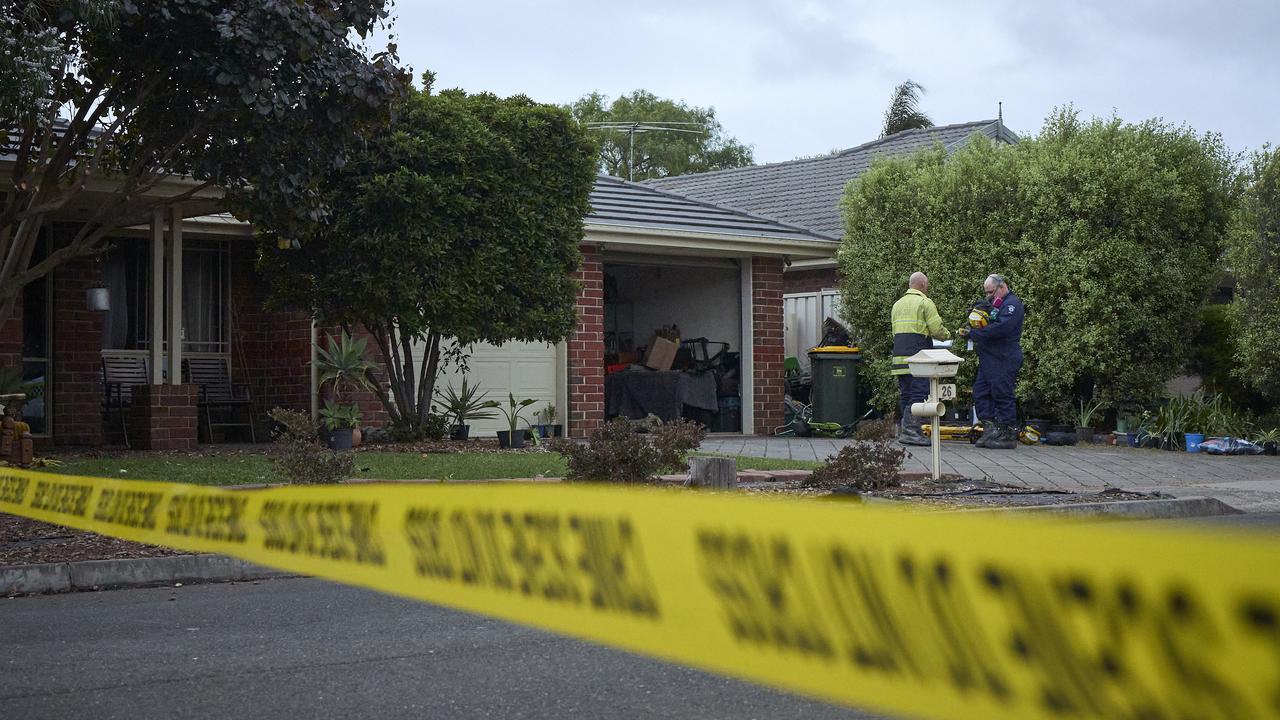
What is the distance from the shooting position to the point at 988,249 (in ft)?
59.8

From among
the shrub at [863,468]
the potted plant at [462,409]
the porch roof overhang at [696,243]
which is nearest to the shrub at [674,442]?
the shrub at [863,468]

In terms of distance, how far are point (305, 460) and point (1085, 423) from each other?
11377 mm

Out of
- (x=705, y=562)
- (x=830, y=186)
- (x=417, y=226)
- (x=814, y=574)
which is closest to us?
(x=814, y=574)

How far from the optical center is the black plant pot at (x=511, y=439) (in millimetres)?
15805

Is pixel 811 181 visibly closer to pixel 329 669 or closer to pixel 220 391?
pixel 220 391

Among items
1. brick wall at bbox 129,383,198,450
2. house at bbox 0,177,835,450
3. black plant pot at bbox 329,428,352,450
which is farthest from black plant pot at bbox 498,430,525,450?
brick wall at bbox 129,383,198,450

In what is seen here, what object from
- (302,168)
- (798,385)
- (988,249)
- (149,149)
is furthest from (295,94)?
(798,385)

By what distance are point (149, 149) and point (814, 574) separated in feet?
35.0

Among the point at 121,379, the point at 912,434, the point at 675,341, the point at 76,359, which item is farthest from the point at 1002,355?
the point at 76,359

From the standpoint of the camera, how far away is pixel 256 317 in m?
18.0

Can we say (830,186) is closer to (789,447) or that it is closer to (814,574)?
(789,447)

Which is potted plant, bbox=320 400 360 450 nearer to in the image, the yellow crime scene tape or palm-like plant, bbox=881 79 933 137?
the yellow crime scene tape

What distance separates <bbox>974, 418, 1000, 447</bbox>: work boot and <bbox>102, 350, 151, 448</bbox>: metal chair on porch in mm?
10336

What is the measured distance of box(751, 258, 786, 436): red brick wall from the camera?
792 inches
